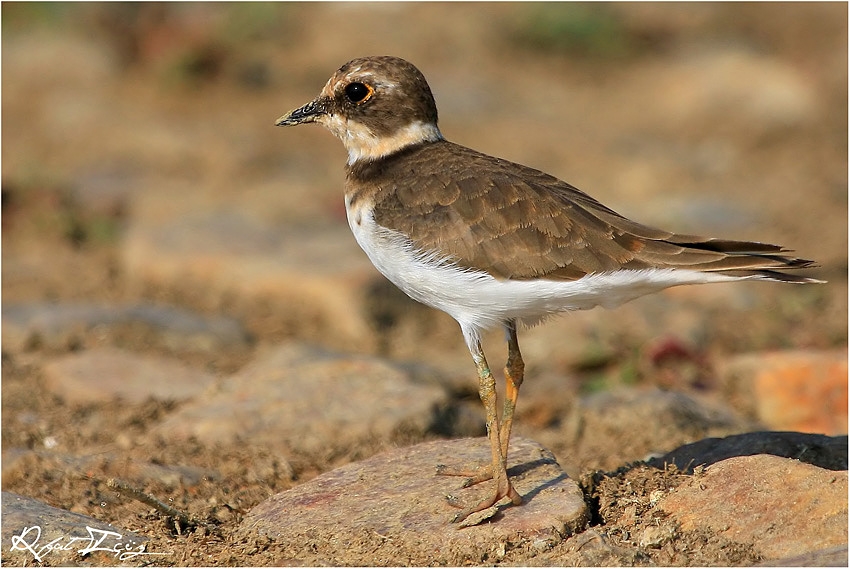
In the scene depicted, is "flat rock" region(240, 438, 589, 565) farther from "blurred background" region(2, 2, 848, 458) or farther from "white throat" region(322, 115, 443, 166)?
"blurred background" region(2, 2, 848, 458)

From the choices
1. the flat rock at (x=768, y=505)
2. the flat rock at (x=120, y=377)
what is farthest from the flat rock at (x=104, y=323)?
the flat rock at (x=768, y=505)

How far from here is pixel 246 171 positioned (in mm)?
13297

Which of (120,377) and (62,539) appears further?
(120,377)

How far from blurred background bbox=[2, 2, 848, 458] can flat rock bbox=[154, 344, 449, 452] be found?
1.01m

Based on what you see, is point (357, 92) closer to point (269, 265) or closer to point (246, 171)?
point (269, 265)

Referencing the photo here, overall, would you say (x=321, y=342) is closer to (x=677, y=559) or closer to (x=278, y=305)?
(x=278, y=305)

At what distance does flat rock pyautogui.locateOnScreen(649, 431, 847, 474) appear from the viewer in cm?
607

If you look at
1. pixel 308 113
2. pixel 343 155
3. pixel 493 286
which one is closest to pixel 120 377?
pixel 308 113

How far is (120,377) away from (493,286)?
12.3 ft

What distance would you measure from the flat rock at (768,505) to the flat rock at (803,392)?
101 inches

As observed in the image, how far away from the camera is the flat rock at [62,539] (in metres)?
5.34

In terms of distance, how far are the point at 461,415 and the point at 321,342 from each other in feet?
7.25

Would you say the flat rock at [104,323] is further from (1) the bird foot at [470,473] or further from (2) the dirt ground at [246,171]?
(1) the bird foot at [470,473]

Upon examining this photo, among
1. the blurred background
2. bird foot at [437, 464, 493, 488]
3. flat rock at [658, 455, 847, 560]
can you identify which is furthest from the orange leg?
the blurred background
